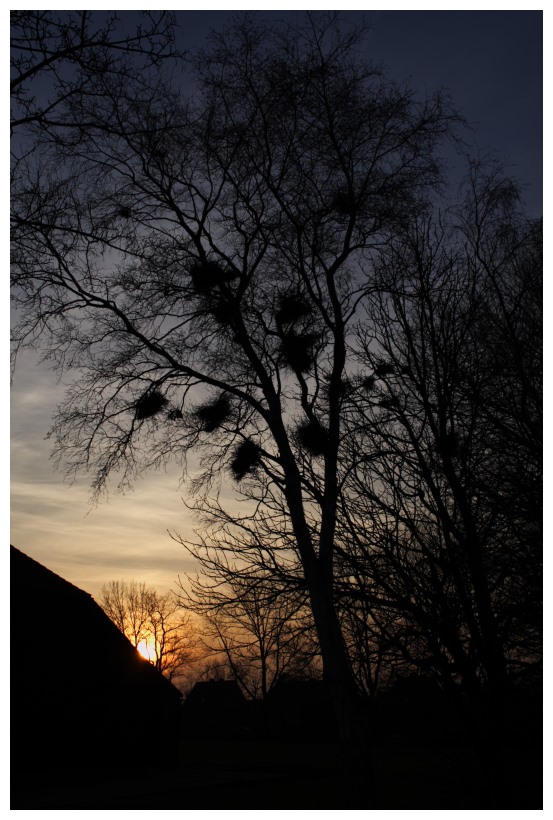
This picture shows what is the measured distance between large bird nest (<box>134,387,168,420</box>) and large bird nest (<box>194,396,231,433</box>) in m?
0.41

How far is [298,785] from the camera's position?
75.3 ft

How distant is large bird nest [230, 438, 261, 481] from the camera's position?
7230 mm

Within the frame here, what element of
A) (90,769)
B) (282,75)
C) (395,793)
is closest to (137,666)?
(90,769)

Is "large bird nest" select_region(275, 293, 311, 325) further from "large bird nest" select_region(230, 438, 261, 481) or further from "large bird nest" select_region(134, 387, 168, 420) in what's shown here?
"large bird nest" select_region(134, 387, 168, 420)

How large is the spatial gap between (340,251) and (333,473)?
2729 mm

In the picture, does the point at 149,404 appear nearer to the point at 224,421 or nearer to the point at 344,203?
the point at 224,421

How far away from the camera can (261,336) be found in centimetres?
781

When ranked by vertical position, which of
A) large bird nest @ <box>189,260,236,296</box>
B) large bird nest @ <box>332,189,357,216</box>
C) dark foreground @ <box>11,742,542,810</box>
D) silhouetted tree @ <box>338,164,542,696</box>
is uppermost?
large bird nest @ <box>332,189,357,216</box>

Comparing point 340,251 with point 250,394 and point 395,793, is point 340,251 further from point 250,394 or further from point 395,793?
point 395,793

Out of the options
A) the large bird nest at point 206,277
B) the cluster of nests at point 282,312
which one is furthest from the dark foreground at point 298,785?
the large bird nest at point 206,277

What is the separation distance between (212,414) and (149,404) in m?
0.69

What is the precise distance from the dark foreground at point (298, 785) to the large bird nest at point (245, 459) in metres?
2.94

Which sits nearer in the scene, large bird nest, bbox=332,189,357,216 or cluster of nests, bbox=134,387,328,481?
cluster of nests, bbox=134,387,328,481

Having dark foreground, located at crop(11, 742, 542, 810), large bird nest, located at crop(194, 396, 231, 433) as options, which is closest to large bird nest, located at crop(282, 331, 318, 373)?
large bird nest, located at crop(194, 396, 231, 433)
